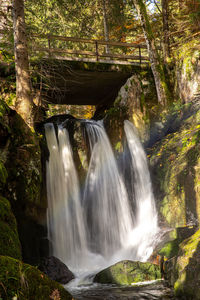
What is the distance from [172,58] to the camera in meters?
14.0

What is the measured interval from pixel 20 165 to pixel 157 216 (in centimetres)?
516

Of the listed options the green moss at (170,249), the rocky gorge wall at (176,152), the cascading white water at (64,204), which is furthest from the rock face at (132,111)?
the green moss at (170,249)

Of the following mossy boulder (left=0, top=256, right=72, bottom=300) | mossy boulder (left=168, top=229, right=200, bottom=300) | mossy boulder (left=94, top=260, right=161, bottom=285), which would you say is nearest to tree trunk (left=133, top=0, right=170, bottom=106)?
mossy boulder (left=94, top=260, right=161, bottom=285)

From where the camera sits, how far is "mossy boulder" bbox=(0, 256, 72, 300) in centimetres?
240

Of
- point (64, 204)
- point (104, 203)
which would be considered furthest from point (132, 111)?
point (64, 204)

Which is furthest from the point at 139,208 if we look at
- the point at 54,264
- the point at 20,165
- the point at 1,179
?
the point at 1,179

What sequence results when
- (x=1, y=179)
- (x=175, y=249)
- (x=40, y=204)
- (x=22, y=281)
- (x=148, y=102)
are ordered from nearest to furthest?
(x=22, y=281), (x=1, y=179), (x=175, y=249), (x=40, y=204), (x=148, y=102)

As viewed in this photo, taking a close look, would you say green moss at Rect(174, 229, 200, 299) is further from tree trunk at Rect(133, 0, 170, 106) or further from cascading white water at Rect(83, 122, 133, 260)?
tree trunk at Rect(133, 0, 170, 106)

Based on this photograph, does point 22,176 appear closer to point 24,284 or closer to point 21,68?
point 21,68

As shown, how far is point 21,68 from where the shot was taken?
7941 millimetres

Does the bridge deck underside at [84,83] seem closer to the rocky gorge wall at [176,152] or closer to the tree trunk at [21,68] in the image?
the rocky gorge wall at [176,152]

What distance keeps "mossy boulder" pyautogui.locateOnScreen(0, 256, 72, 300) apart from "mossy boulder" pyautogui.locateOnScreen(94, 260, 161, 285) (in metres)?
3.30

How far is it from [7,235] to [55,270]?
9.72 feet

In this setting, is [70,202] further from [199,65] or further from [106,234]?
[199,65]
